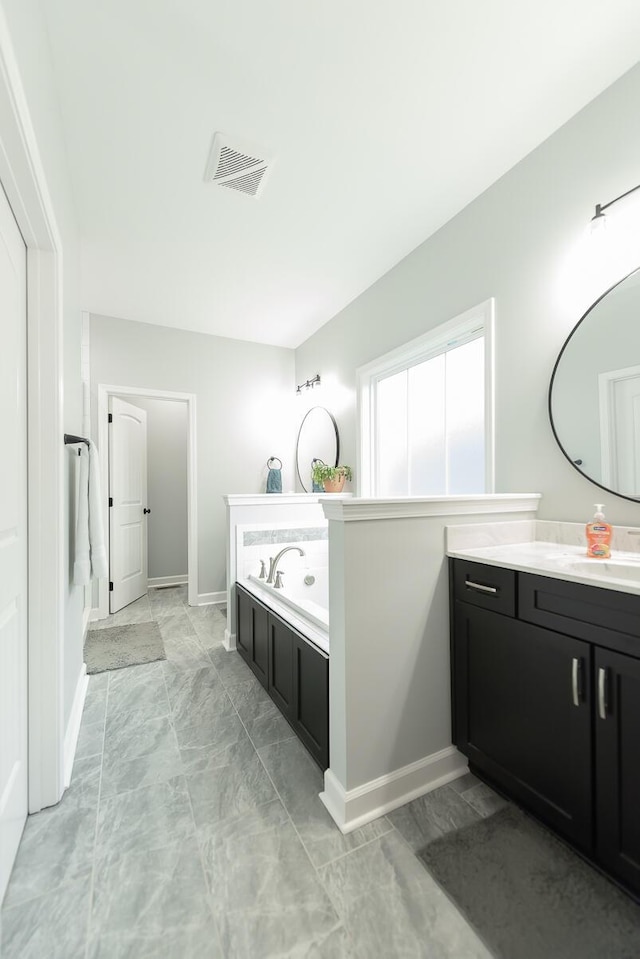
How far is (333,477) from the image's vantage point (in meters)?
3.28

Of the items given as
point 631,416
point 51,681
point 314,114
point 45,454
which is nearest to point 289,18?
point 314,114

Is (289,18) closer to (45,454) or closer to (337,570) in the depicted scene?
(45,454)

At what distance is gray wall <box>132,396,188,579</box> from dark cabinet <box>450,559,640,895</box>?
395cm

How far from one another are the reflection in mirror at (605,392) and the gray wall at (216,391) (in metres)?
3.02

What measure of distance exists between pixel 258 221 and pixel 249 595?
225cm

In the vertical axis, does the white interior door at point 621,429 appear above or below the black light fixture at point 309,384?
below

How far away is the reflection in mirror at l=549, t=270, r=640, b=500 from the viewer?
1.50m

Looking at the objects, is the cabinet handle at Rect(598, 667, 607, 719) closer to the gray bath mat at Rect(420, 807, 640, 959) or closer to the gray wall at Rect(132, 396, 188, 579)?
the gray bath mat at Rect(420, 807, 640, 959)

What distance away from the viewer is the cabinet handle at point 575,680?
1.14m

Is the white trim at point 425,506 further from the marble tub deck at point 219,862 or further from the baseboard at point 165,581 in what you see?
the baseboard at point 165,581

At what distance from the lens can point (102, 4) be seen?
131 cm

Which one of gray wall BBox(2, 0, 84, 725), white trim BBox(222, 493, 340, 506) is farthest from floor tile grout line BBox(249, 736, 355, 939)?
white trim BBox(222, 493, 340, 506)

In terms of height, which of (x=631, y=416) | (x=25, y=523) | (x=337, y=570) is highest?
(x=631, y=416)

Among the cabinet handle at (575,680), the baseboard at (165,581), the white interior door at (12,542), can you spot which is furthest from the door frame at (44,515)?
the baseboard at (165,581)
